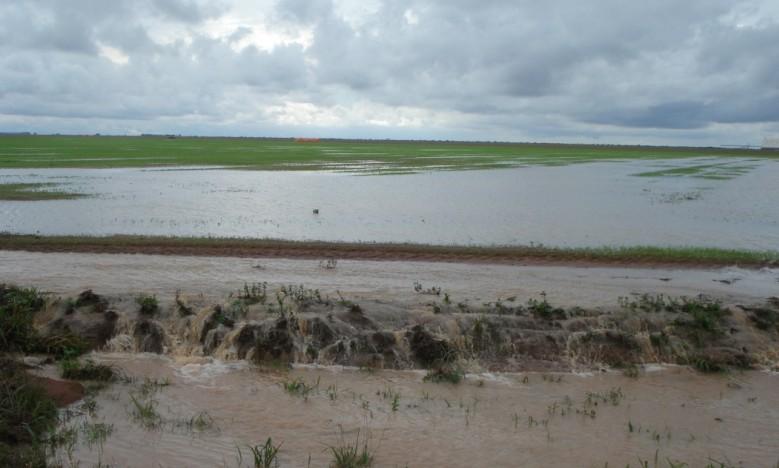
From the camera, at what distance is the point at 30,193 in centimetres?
2834

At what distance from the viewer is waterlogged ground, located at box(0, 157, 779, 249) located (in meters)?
20.1

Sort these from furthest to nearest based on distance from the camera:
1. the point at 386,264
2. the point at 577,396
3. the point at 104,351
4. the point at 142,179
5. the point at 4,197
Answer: the point at 142,179 < the point at 4,197 < the point at 386,264 < the point at 104,351 < the point at 577,396

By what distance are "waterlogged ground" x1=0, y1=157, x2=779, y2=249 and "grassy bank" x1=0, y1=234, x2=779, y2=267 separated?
185 cm

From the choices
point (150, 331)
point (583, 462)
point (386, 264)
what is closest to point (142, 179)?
point (386, 264)

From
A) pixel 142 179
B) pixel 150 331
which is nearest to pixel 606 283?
pixel 150 331

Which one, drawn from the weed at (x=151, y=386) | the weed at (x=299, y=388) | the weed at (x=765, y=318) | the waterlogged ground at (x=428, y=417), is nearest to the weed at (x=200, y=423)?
the waterlogged ground at (x=428, y=417)

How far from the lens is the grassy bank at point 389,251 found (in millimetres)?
16281

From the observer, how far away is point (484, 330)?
10.3m

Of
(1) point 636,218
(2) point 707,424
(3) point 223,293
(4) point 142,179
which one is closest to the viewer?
(2) point 707,424

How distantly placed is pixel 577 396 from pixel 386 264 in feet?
25.3

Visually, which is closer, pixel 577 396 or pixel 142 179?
pixel 577 396

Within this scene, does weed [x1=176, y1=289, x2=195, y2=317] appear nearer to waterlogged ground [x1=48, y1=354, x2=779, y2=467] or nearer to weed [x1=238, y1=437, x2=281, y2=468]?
waterlogged ground [x1=48, y1=354, x2=779, y2=467]

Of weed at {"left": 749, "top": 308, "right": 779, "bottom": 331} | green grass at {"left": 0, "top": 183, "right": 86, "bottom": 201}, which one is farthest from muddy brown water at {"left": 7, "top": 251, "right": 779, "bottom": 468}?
green grass at {"left": 0, "top": 183, "right": 86, "bottom": 201}

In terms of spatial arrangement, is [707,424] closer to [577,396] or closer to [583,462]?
[577,396]
